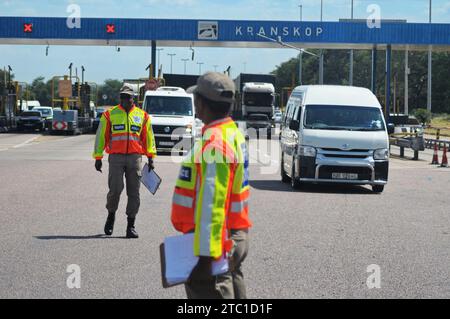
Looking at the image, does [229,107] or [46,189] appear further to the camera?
[46,189]

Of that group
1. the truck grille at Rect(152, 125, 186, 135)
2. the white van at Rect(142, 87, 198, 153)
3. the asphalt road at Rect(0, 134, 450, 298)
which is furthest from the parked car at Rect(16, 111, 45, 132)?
the asphalt road at Rect(0, 134, 450, 298)

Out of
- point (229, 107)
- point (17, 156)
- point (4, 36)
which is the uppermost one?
point (4, 36)

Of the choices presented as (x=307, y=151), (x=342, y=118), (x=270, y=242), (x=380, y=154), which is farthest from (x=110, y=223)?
(x=342, y=118)

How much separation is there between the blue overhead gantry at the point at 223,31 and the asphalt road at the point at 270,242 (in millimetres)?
28131

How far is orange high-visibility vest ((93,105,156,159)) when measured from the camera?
10953mm

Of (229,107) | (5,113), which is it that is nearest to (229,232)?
Result: (229,107)

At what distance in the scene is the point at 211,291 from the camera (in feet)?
16.4

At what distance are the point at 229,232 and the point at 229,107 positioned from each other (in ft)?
2.27

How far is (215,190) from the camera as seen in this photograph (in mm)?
4836

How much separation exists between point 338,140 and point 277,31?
97.6 ft

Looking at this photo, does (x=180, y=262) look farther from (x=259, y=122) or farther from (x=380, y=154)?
(x=259, y=122)

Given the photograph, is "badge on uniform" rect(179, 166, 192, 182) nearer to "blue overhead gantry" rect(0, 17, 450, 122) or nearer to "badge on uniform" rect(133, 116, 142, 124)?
"badge on uniform" rect(133, 116, 142, 124)
